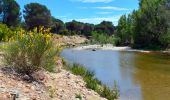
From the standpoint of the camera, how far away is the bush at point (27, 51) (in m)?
13.7

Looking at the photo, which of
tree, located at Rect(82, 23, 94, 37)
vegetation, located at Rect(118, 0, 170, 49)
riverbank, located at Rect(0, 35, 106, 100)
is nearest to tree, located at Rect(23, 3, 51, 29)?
vegetation, located at Rect(118, 0, 170, 49)

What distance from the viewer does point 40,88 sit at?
12.3 meters

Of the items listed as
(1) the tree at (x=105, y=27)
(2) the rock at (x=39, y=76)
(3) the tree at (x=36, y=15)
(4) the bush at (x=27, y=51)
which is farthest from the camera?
(1) the tree at (x=105, y=27)

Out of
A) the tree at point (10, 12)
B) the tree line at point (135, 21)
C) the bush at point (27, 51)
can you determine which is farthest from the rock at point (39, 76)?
the tree at point (10, 12)

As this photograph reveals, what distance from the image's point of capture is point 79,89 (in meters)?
14.4

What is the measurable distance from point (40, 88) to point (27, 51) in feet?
6.19

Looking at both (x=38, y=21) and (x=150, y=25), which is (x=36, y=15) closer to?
(x=38, y=21)

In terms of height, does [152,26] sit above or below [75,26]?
above

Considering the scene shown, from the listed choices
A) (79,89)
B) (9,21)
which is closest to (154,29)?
(9,21)

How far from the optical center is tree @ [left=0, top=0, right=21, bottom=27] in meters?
85.7

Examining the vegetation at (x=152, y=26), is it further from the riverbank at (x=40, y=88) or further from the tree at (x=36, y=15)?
the riverbank at (x=40, y=88)

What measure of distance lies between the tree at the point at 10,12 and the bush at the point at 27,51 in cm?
7312

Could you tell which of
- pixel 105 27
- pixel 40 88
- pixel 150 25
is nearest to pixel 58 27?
pixel 105 27

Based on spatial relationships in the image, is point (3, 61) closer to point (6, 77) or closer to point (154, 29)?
point (6, 77)
